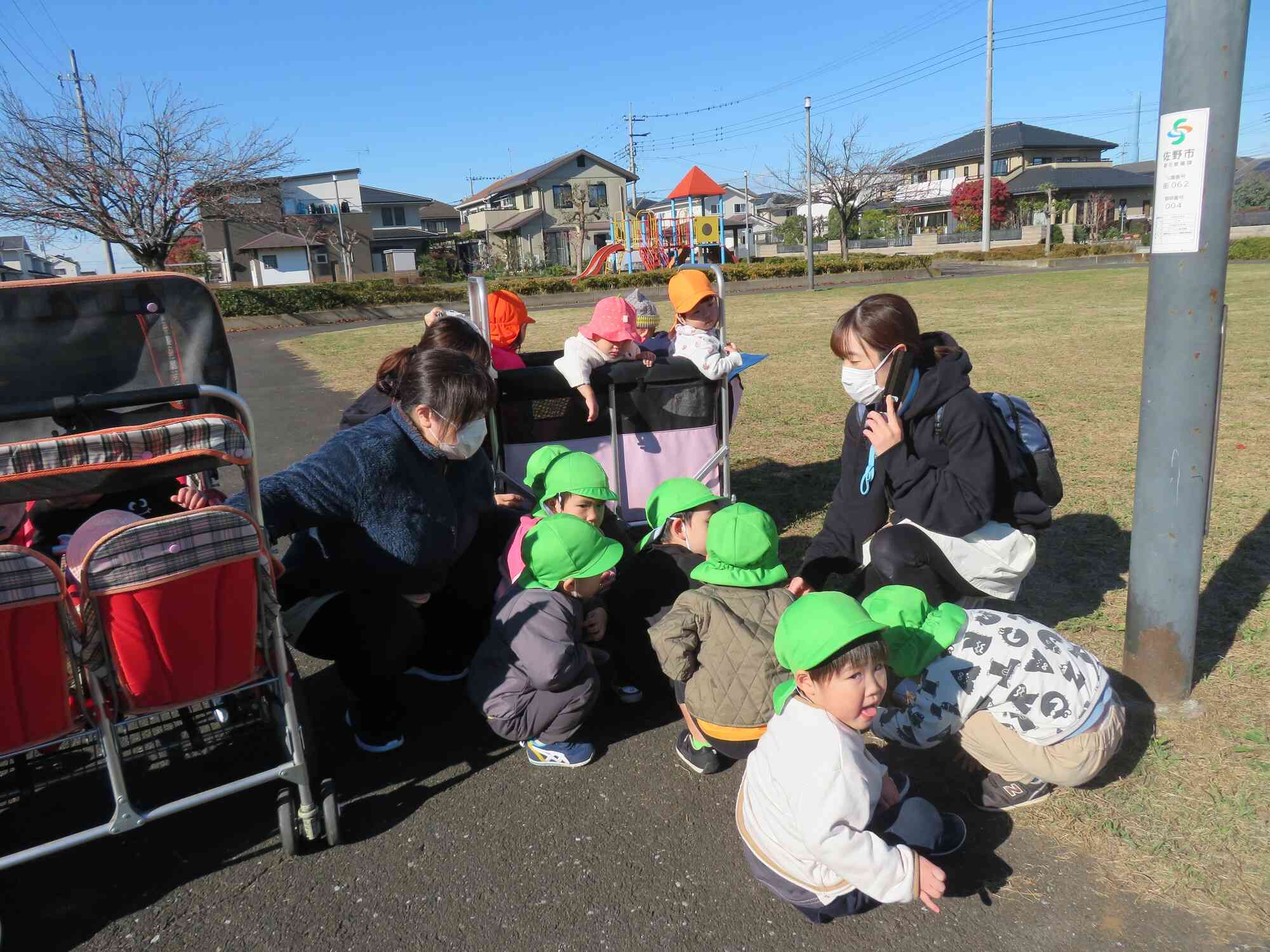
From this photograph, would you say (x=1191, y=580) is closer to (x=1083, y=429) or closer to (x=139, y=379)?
(x=139, y=379)

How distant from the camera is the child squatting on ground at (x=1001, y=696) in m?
2.42

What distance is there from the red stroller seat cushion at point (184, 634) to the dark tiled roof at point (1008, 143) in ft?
234

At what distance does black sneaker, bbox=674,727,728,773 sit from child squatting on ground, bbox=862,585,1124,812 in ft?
1.93

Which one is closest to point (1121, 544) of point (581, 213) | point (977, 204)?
point (581, 213)

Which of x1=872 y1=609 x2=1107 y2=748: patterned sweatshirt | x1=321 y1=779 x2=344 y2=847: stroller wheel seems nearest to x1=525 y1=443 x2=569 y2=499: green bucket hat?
A: x1=321 y1=779 x2=344 y2=847: stroller wheel

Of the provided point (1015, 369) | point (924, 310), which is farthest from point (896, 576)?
point (924, 310)

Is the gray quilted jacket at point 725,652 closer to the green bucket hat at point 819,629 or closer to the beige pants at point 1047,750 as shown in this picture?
the green bucket hat at point 819,629

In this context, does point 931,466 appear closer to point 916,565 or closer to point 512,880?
point 916,565

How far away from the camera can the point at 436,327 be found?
3816mm

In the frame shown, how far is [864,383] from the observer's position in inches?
124

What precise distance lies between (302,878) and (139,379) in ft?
6.62

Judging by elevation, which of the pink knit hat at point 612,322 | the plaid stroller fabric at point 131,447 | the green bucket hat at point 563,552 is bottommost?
the green bucket hat at point 563,552

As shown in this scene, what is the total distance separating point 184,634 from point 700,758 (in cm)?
159

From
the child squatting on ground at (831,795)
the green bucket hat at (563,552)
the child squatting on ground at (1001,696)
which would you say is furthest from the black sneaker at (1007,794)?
the green bucket hat at (563,552)
